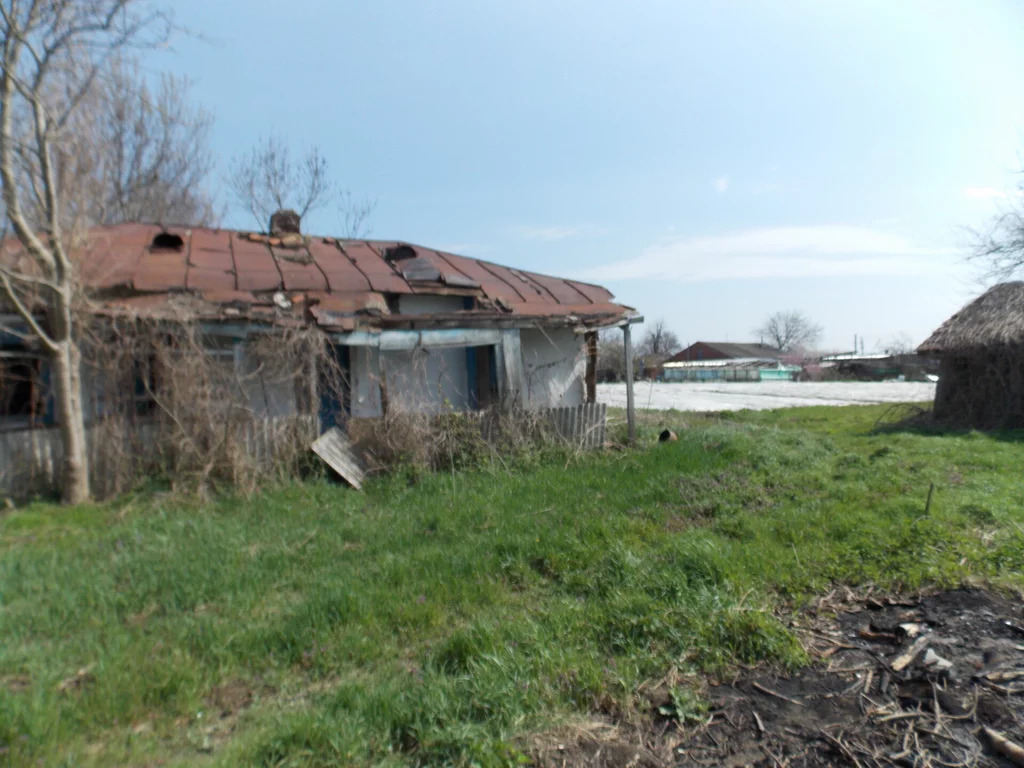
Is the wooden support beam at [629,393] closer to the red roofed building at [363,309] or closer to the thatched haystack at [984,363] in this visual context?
the red roofed building at [363,309]

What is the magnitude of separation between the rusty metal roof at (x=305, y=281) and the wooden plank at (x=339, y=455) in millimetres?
1580

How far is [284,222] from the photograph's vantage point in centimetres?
1427

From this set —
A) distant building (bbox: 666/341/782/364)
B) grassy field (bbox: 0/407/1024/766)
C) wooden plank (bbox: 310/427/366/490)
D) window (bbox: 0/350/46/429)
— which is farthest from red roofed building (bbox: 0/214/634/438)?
distant building (bbox: 666/341/782/364)

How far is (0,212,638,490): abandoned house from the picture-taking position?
8625mm

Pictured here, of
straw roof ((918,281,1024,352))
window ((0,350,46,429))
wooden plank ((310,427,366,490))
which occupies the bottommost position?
wooden plank ((310,427,366,490))

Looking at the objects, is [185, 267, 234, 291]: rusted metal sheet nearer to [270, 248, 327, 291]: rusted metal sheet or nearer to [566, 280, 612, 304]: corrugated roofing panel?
[270, 248, 327, 291]: rusted metal sheet

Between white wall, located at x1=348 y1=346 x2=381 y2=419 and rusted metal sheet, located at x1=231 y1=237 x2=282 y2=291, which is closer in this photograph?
rusted metal sheet, located at x1=231 y1=237 x2=282 y2=291

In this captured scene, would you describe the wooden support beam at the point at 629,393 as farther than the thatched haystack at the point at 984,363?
No

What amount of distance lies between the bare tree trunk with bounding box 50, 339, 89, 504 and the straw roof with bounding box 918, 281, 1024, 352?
63.9 ft

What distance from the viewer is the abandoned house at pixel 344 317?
8.62 metres

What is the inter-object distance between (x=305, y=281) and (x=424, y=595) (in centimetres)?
807

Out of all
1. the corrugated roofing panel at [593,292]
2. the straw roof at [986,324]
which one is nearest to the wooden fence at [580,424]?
the corrugated roofing panel at [593,292]

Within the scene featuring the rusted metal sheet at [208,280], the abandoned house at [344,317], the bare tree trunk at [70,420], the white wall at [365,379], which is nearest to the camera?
the bare tree trunk at [70,420]

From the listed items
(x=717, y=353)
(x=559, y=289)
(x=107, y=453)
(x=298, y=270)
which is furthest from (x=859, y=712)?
(x=717, y=353)
